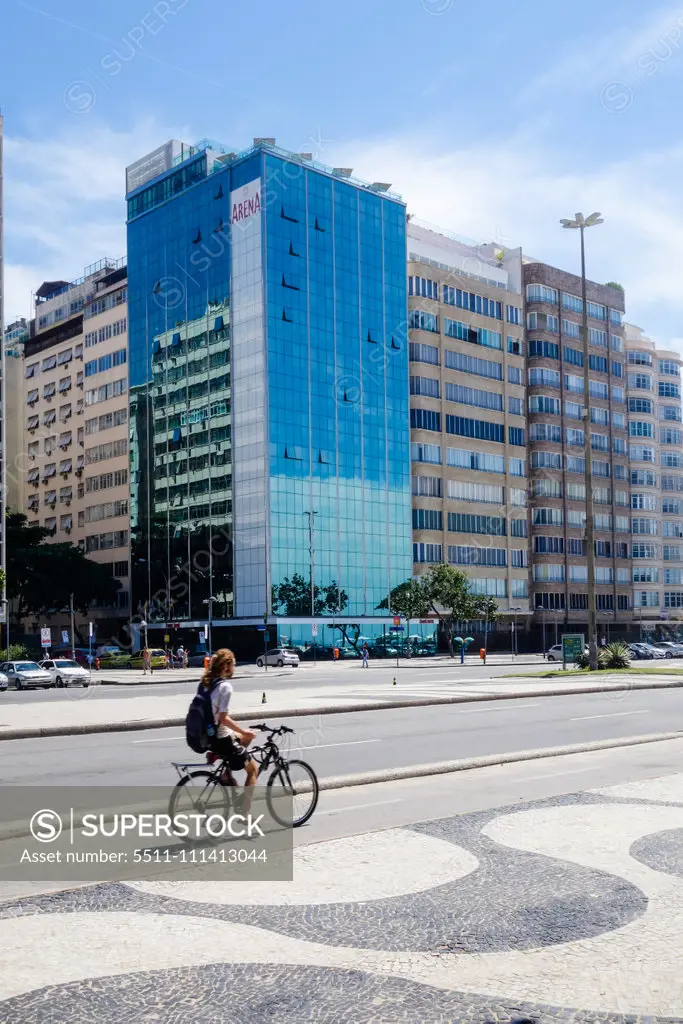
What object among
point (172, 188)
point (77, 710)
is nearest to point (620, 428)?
point (172, 188)

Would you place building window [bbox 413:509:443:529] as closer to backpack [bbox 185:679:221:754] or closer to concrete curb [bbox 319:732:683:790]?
concrete curb [bbox 319:732:683:790]

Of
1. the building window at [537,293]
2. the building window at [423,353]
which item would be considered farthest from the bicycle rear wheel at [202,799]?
the building window at [537,293]

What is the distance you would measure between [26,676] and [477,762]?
39619 millimetres

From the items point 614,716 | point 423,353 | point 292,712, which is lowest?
point 614,716

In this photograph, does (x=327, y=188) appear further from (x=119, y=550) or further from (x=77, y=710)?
(x=77, y=710)

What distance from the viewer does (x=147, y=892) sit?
7.38m

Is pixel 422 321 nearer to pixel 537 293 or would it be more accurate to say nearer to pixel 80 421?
pixel 537 293

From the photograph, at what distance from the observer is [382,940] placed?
20.2 ft

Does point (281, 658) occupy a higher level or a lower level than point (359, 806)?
lower

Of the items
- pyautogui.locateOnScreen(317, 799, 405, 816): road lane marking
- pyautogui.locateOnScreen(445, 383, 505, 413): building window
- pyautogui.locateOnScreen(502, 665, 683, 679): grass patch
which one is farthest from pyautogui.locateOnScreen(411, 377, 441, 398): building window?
pyautogui.locateOnScreen(317, 799, 405, 816): road lane marking

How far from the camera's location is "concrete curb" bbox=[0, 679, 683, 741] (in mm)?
19641

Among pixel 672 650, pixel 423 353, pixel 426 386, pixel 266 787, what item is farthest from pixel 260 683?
pixel 423 353

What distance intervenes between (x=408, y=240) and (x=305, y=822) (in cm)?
9331

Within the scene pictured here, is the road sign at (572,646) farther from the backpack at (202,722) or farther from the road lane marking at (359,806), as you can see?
the backpack at (202,722)
